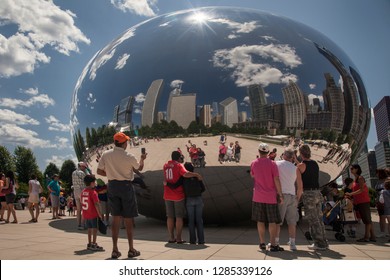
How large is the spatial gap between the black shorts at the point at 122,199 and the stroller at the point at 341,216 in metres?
4.06

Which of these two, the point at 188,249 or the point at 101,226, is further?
the point at 101,226

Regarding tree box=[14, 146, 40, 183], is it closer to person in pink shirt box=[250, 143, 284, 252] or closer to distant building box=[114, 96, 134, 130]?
distant building box=[114, 96, 134, 130]

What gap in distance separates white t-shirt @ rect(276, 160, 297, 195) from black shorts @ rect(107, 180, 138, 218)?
2402mm

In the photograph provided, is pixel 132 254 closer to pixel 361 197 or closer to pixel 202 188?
pixel 202 188

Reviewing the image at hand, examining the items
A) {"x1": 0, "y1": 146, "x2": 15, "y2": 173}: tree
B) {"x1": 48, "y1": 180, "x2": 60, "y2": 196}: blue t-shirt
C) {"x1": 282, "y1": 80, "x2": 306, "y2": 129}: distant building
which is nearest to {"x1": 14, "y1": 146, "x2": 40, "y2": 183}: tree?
{"x1": 0, "y1": 146, "x2": 15, "y2": 173}: tree

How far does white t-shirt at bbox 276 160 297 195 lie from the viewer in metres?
5.31

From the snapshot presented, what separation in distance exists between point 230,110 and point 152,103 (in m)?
1.45

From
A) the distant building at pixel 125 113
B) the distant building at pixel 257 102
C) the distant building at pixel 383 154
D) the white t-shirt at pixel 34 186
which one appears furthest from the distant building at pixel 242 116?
the distant building at pixel 383 154

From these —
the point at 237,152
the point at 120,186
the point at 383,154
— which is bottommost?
the point at 120,186

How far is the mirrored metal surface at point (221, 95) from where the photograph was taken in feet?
19.7

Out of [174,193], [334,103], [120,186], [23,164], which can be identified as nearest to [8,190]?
[174,193]

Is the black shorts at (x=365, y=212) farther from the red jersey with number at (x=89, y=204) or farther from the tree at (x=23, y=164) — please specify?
the tree at (x=23, y=164)

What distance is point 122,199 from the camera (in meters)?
4.56

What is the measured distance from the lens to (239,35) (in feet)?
20.8
